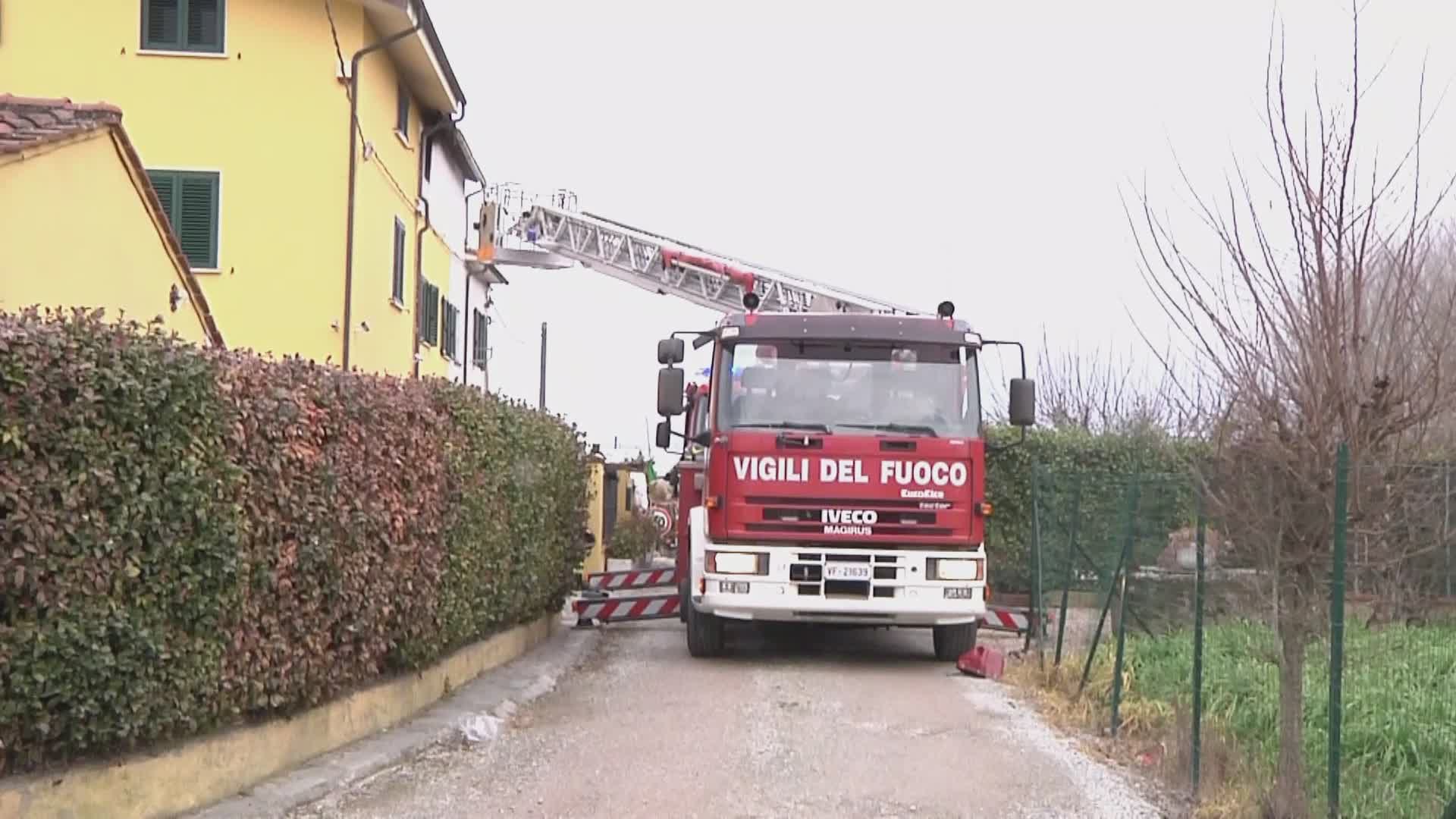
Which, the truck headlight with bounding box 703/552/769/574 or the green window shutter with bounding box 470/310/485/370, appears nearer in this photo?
the truck headlight with bounding box 703/552/769/574

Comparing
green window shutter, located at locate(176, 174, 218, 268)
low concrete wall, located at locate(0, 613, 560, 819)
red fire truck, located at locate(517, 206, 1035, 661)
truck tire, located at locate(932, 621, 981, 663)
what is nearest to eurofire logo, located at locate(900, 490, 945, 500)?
red fire truck, located at locate(517, 206, 1035, 661)

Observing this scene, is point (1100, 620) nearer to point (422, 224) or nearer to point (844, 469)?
point (844, 469)

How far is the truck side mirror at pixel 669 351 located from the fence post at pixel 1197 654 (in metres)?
6.28

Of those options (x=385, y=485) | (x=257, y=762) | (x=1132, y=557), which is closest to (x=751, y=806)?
(x=257, y=762)

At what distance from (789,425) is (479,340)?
20.2 m

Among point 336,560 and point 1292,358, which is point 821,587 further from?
point 1292,358

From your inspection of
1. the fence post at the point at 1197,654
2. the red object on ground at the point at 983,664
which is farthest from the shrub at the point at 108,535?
the red object on ground at the point at 983,664

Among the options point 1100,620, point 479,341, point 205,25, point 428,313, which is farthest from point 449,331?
point 1100,620

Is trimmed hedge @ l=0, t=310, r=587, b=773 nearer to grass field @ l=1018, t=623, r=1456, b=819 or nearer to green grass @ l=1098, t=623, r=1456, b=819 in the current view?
grass field @ l=1018, t=623, r=1456, b=819

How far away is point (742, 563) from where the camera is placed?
42.9ft

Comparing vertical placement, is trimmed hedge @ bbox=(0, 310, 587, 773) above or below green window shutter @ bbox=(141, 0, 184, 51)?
below

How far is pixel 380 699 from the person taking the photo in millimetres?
9492

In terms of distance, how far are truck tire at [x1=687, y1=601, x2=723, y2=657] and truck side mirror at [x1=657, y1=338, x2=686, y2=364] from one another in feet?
7.62

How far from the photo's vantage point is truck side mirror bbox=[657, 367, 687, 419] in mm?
13555
